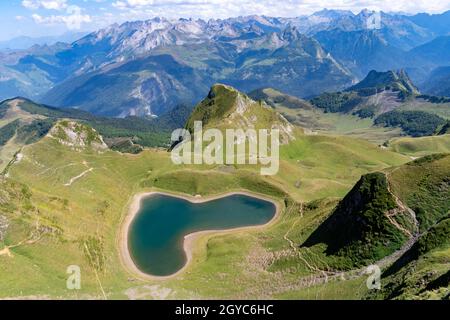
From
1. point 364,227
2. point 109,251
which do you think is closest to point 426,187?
point 364,227

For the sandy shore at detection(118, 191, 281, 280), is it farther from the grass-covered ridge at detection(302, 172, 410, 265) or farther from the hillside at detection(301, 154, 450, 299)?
the grass-covered ridge at detection(302, 172, 410, 265)

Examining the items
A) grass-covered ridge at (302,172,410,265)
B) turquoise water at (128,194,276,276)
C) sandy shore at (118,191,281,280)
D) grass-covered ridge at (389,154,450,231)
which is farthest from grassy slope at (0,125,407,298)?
grass-covered ridge at (389,154,450,231)

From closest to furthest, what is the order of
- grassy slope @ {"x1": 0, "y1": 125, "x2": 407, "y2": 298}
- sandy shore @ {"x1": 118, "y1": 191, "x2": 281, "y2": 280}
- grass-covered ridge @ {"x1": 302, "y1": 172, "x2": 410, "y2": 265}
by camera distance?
grass-covered ridge @ {"x1": 302, "y1": 172, "x2": 410, "y2": 265} → grassy slope @ {"x1": 0, "y1": 125, "x2": 407, "y2": 298} → sandy shore @ {"x1": 118, "y1": 191, "x2": 281, "y2": 280}

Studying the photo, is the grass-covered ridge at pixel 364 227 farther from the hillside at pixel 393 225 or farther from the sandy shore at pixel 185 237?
the sandy shore at pixel 185 237

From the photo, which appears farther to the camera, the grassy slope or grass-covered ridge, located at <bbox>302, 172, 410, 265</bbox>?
the grassy slope

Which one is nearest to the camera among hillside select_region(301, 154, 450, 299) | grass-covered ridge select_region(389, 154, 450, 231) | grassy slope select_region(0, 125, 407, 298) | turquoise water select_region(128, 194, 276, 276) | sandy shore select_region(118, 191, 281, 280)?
hillside select_region(301, 154, 450, 299)

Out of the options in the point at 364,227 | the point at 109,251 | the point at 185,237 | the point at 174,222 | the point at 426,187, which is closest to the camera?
the point at 364,227

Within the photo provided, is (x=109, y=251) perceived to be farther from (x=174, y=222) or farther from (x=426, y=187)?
(x=426, y=187)
